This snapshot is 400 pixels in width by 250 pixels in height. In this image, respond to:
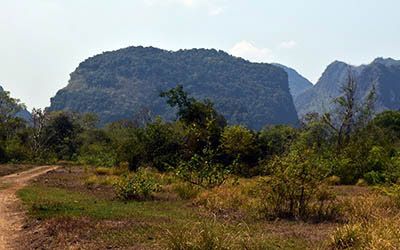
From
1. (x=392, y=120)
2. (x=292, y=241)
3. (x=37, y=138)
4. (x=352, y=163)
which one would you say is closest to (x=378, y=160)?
(x=352, y=163)

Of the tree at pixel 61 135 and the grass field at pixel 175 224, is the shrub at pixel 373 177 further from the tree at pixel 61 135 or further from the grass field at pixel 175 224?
the tree at pixel 61 135

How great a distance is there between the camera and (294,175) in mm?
17453

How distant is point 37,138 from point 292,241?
72201 mm

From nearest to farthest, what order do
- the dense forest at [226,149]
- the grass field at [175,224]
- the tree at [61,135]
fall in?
the grass field at [175,224] → the dense forest at [226,149] → the tree at [61,135]

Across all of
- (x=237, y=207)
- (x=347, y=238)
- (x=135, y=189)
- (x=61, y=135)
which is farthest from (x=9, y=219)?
(x=61, y=135)

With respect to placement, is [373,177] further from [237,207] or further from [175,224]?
[175,224]

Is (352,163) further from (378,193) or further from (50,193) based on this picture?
(50,193)

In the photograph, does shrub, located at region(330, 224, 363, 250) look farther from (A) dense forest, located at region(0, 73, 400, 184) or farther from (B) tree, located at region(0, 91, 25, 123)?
(B) tree, located at region(0, 91, 25, 123)

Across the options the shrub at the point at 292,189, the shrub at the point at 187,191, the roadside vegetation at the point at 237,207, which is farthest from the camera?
the shrub at the point at 187,191

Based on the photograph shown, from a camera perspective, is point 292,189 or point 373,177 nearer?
point 292,189

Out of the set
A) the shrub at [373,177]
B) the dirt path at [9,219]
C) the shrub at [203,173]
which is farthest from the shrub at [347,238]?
the shrub at [373,177]

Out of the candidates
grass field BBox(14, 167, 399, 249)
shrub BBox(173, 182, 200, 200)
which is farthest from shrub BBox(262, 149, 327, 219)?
shrub BBox(173, 182, 200, 200)

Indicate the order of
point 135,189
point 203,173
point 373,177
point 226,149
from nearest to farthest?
1. point 135,189
2. point 203,173
3. point 373,177
4. point 226,149

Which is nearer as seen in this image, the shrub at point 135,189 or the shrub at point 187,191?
the shrub at point 135,189
